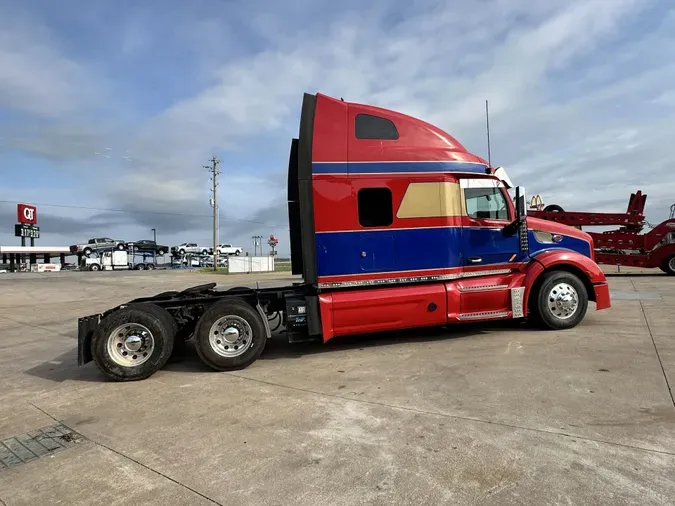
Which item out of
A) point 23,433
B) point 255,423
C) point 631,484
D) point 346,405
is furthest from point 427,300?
point 23,433

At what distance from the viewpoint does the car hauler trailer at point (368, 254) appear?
5.78 m

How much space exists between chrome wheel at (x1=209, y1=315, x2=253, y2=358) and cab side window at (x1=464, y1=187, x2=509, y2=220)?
3.71m

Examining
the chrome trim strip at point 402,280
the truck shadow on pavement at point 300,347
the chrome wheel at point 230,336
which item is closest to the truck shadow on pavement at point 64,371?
the truck shadow on pavement at point 300,347

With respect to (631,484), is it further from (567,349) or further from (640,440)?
(567,349)

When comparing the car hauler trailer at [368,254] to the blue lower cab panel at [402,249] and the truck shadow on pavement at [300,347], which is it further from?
the truck shadow on pavement at [300,347]

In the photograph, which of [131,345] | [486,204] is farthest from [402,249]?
[131,345]

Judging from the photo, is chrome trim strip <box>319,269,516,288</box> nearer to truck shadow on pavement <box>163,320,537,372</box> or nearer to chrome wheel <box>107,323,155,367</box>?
truck shadow on pavement <box>163,320,537,372</box>

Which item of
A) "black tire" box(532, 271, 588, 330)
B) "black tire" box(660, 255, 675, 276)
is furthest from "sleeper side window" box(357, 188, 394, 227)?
"black tire" box(660, 255, 675, 276)

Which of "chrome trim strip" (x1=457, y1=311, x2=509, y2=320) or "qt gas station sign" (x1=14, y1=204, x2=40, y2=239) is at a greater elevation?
"qt gas station sign" (x1=14, y1=204, x2=40, y2=239)

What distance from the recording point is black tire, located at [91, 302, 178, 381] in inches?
214

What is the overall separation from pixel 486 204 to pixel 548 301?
1906mm

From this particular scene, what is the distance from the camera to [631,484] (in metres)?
2.72

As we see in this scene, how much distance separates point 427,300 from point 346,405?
2.54 metres

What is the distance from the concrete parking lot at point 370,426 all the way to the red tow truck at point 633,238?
43.2 ft
